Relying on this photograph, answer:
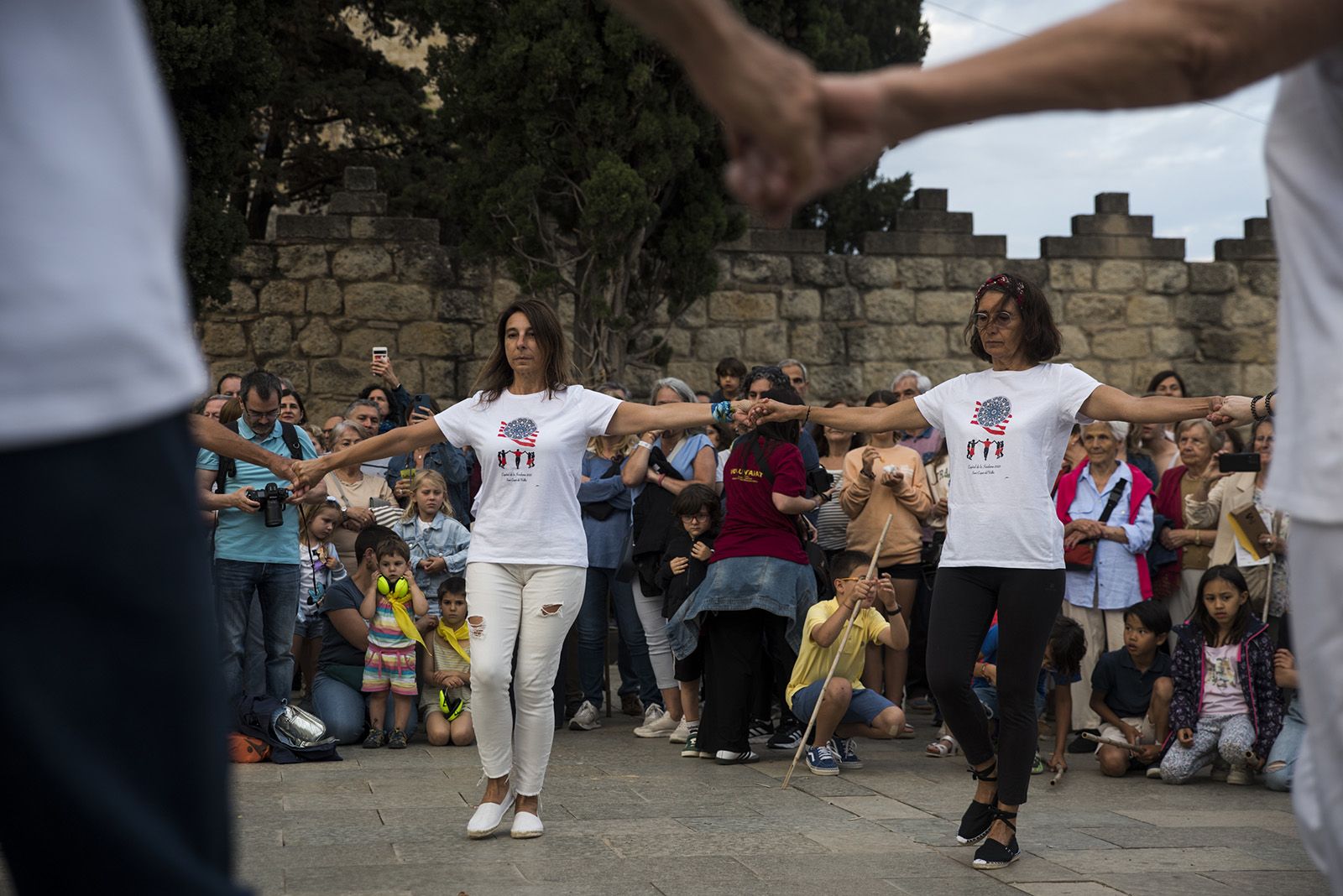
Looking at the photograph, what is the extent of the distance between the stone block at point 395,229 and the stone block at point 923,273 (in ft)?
16.9

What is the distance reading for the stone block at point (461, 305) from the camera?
49.4 feet

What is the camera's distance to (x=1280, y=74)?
164 cm

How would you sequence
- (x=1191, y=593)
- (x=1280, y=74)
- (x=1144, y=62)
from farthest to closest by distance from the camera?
(x=1191, y=593) → (x=1280, y=74) → (x=1144, y=62)

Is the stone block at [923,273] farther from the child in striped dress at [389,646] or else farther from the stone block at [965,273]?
the child in striped dress at [389,646]

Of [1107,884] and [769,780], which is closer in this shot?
[1107,884]

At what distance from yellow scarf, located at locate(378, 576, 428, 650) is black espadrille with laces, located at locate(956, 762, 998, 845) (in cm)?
409

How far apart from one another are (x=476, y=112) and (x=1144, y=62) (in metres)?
12.2

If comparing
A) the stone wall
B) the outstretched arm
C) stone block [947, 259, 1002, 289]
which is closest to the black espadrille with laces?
the outstretched arm

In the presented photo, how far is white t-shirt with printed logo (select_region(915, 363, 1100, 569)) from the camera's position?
5590 mm

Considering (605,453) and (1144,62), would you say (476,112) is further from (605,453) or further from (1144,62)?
(1144,62)

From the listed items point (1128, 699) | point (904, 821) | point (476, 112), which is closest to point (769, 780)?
point (904, 821)

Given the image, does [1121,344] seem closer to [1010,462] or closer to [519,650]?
[1010,462]

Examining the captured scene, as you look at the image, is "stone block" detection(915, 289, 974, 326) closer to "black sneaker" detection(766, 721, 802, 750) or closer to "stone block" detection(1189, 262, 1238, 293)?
"stone block" detection(1189, 262, 1238, 293)

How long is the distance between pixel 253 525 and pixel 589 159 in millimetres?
5695
